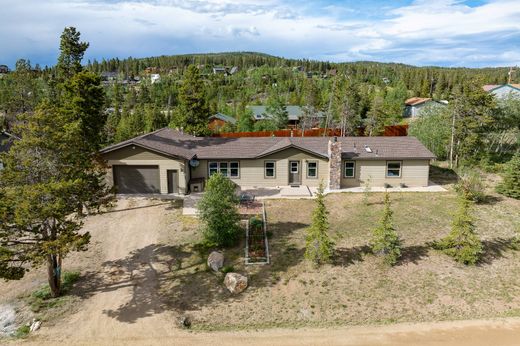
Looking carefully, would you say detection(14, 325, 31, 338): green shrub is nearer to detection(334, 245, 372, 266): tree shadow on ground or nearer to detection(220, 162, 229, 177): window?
detection(334, 245, 372, 266): tree shadow on ground

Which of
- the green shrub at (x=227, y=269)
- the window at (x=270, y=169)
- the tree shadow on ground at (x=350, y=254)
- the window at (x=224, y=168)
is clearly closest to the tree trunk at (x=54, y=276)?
the green shrub at (x=227, y=269)

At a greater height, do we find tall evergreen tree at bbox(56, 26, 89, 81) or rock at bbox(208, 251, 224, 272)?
tall evergreen tree at bbox(56, 26, 89, 81)

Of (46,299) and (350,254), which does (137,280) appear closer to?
(46,299)

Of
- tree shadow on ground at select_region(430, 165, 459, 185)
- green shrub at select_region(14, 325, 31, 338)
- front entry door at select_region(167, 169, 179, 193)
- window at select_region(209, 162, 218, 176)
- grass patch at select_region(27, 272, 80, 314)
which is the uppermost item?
window at select_region(209, 162, 218, 176)

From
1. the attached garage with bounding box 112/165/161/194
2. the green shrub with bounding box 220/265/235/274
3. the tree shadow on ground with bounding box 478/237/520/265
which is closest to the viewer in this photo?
the green shrub with bounding box 220/265/235/274

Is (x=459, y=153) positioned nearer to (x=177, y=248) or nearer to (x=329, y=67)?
(x=177, y=248)

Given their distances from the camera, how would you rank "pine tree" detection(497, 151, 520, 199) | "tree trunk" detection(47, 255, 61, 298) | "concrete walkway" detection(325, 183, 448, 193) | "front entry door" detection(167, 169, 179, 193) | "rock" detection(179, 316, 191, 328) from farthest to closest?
"concrete walkway" detection(325, 183, 448, 193)
"front entry door" detection(167, 169, 179, 193)
"pine tree" detection(497, 151, 520, 199)
"tree trunk" detection(47, 255, 61, 298)
"rock" detection(179, 316, 191, 328)

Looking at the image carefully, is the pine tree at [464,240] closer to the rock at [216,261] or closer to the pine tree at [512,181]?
the pine tree at [512,181]

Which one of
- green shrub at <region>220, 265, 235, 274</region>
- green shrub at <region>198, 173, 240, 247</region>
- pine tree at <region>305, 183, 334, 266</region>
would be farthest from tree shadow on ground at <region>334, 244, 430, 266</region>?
green shrub at <region>198, 173, 240, 247</region>
